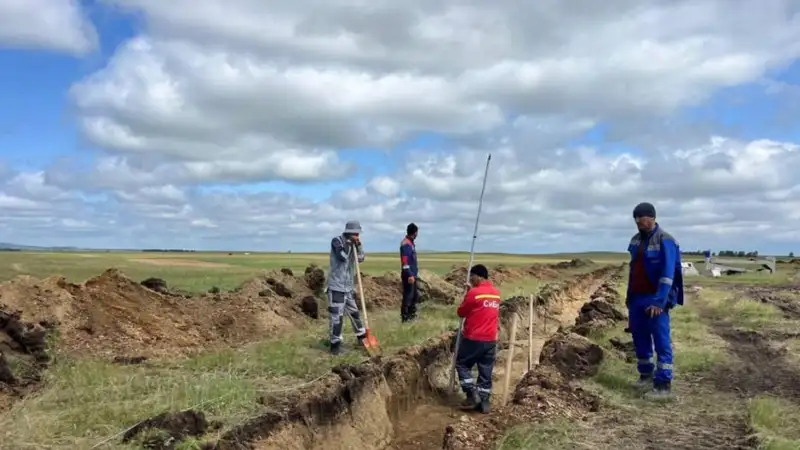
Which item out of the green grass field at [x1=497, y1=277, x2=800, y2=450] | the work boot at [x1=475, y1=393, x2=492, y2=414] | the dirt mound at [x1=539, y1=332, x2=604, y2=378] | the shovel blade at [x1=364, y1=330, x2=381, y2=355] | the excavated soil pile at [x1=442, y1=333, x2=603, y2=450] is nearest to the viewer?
the green grass field at [x1=497, y1=277, x2=800, y2=450]

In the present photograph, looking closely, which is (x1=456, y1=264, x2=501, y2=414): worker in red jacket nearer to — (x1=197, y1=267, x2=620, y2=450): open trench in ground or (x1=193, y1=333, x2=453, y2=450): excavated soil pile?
(x1=197, y1=267, x2=620, y2=450): open trench in ground

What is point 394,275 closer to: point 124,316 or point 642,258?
point 124,316

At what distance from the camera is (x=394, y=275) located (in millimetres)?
26094

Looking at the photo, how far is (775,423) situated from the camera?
7668mm

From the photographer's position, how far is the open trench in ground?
23.6 ft

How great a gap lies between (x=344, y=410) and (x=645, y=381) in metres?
3.83

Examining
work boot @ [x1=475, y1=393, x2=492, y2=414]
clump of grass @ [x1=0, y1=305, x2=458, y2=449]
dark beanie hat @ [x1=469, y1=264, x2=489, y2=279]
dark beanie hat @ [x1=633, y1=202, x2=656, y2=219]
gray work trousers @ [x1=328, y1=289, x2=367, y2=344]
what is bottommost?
work boot @ [x1=475, y1=393, x2=492, y2=414]

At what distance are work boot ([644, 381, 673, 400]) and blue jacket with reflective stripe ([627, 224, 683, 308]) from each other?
3.02 feet

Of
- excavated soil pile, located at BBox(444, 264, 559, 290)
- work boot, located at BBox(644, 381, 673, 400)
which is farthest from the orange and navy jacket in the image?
excavated soil pile, located at BBox(444, 264, 559, 290)

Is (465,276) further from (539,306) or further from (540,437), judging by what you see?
(540,437)

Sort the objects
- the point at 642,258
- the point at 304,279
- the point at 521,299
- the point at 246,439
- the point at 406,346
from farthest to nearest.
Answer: the point at 304,279, the point at 521,299, the point at 406,346, the point at 642,258, the point at 246,439

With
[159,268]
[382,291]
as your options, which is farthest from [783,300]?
[159,268]

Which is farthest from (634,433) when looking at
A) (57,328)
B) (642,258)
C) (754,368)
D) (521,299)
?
(521,299)

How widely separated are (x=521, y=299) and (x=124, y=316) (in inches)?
415
